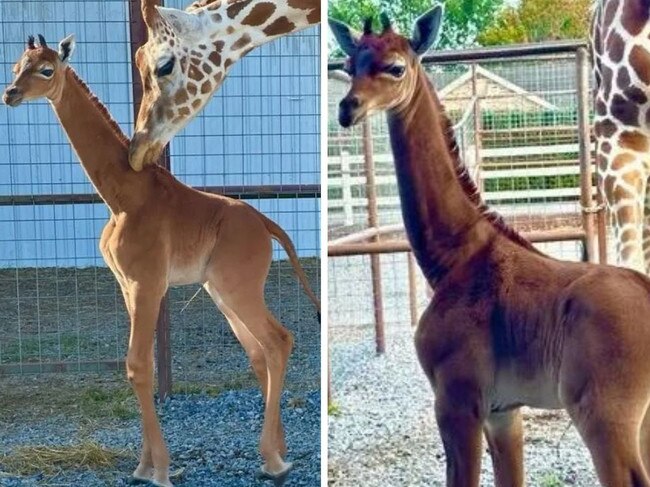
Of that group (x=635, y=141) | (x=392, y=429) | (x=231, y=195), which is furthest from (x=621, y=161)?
(x=231, y=195)

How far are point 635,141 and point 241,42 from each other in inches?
46.4

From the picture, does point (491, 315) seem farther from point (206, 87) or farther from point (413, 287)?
point (206, 87)

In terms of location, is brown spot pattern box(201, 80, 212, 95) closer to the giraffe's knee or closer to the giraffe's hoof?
the giraffe's knee

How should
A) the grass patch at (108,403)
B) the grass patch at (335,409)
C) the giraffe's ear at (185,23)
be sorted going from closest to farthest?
the grass patch at (335,409), the giraffe's ear at (185,23), the grass patch at (108,403)

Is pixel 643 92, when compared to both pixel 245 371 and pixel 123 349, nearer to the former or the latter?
pixel 245 371


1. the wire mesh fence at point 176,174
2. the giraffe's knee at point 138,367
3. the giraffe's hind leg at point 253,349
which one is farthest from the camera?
the wire mesh fence at point 176,174

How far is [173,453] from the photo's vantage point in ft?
12.9

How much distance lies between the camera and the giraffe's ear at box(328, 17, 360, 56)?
92.3 inches

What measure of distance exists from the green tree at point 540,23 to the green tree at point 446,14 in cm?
3

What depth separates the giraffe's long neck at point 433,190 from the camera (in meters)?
2.36

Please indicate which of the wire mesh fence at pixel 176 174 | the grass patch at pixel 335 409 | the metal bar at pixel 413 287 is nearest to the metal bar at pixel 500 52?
the metal bar at pixel 413 287

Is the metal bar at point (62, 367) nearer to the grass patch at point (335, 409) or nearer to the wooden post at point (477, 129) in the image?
the grass patch at point (335, 409)

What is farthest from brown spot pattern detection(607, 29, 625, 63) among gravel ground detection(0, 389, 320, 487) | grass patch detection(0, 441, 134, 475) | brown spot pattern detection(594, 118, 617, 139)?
grass patch detection(0, 441, 134, 475)

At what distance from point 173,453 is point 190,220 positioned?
3.79 ft
